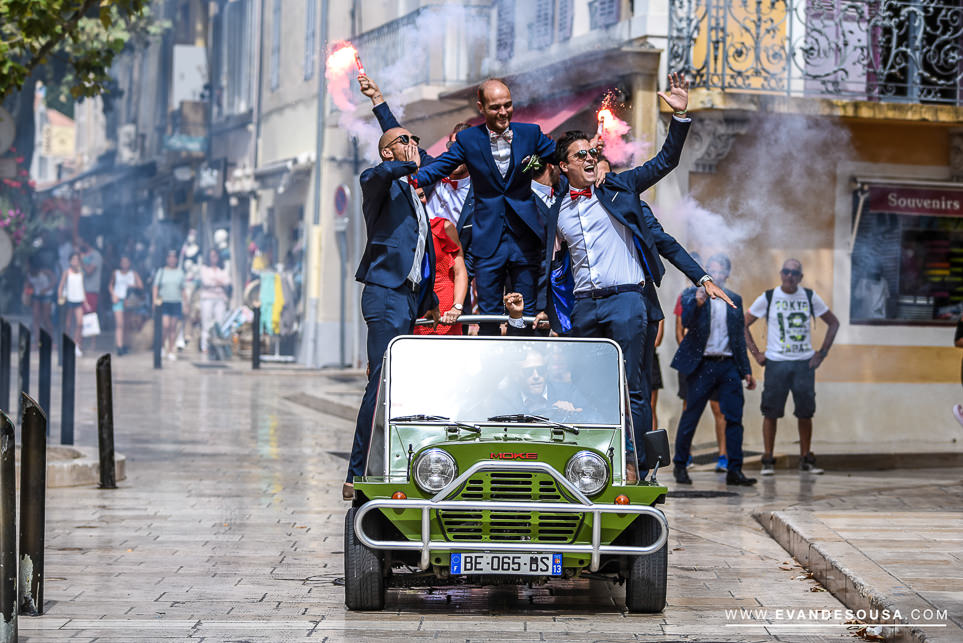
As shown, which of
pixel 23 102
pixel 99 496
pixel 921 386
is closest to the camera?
pixel 99 496

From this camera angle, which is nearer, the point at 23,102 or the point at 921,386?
the point at 921,386

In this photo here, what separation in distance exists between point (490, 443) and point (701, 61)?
9701 millimetres

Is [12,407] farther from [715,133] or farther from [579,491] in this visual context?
[579,491]

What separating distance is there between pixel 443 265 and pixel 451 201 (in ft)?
1.27

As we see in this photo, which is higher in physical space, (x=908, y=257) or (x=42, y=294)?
(x=908, y=257)

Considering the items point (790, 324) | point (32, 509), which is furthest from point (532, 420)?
point (790, 324)

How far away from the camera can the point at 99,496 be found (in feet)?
36.6

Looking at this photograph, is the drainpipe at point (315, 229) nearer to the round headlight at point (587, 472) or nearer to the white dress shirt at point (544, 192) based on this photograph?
the white dress shirt at point (544, 192)

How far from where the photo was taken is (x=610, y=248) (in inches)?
341

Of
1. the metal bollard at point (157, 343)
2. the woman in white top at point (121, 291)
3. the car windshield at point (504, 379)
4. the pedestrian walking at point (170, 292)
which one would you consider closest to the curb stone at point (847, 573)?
the car windshield at point (504, 379)

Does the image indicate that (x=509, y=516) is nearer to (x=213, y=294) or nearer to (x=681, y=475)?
(x=681, y=475)

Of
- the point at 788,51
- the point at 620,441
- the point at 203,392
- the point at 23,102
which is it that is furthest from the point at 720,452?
the point at 23,102

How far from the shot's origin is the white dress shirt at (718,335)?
12.8 meters

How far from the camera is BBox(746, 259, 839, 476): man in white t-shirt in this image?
1371 centimetres
